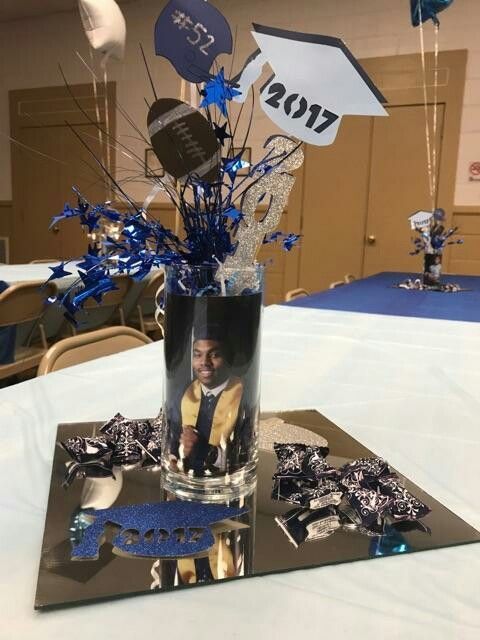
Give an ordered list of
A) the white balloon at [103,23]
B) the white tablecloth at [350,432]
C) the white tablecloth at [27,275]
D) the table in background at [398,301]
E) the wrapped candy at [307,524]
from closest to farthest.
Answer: the white tablecloth at [350,432] < the wrapped candy at [307,524] < the white balloon at [103,23] < the table in background at [398,301] < the white tablecloth at [27,275]

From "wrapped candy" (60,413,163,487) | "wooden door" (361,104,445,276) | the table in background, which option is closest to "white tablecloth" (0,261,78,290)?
the table in background

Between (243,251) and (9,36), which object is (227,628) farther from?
(9,36)

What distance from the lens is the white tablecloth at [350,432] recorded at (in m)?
0.38

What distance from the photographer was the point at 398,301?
222 cm

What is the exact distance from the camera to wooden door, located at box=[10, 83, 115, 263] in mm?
6043

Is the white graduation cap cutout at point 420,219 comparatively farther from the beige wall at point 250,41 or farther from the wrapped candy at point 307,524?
the wrapped candy at point 307,524

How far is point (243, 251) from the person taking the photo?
555mm

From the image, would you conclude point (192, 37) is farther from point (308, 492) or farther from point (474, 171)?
point (474, 171)

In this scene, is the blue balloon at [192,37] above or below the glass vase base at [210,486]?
above

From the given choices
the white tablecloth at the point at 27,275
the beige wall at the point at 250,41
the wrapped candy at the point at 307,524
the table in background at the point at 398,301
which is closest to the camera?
the wrapped candy at the point at 307,524

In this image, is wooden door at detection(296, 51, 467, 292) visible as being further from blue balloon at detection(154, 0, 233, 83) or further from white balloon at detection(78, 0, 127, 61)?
blue balloon at detection(154, 0, 233, 83)

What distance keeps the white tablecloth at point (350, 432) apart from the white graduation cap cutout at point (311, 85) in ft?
1.30

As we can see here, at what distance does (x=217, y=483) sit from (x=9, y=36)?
274 inches

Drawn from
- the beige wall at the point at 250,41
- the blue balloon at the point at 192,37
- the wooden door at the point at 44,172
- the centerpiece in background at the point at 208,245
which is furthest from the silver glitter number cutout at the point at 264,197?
the wooden door at the point at 44,172
